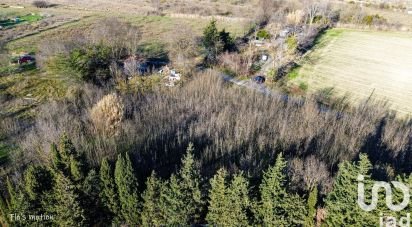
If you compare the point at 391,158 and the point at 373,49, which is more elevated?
the point at 373,49

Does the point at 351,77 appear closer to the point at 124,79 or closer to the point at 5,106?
the point at 124,79

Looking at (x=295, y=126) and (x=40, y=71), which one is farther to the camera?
(x=40, y=71)

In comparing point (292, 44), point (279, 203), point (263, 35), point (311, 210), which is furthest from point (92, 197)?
point (263, 35)

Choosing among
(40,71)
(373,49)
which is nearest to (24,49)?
(40,71)

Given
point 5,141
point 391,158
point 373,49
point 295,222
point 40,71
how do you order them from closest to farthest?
point 295,222 → point 391,158 → point 5,141 → point 40,71 → point 373,49

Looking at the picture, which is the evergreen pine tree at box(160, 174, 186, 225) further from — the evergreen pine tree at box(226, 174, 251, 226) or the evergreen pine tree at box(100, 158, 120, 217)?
the evergreen pine tree at box(100, 158, 120, 217)

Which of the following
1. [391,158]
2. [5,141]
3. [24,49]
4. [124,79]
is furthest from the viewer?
[24,49]
